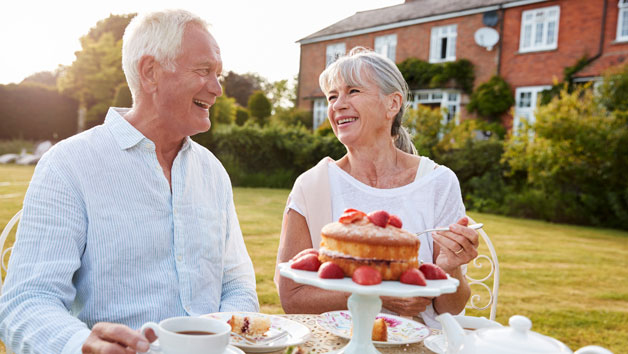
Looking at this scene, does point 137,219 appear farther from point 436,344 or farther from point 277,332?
point 436,344

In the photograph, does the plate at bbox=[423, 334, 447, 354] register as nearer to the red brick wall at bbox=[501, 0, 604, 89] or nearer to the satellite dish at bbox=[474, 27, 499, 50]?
the red brick wall at bbox=[501, 0, 604, 89]

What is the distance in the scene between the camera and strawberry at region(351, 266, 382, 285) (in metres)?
1.37

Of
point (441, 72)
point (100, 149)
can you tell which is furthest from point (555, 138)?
point (100, 149)

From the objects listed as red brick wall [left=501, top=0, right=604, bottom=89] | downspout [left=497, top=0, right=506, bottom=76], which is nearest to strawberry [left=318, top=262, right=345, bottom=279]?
red brick wall [left=501, top=0, right=604, bottom=89]

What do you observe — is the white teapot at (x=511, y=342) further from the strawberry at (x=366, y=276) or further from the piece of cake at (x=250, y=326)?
the piece of cake at (x=250, y=326)

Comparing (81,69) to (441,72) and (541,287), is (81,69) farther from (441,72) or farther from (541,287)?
(541,287)

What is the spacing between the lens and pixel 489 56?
888 inches

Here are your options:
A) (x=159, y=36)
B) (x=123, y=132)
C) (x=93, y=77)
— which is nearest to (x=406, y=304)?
(x=123, y=132)

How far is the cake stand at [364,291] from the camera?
52.1 inches

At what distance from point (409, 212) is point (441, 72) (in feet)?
72.7

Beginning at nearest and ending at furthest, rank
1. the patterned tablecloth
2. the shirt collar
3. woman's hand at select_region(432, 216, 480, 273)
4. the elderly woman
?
the patterned tablecloth
woman's hand at select_region(432, 216, 480, 273)
the shirt collar
the elderly woman

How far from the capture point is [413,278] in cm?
142

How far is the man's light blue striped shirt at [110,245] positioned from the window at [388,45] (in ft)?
81.6

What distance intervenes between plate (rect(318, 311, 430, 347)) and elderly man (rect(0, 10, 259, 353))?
561mm
